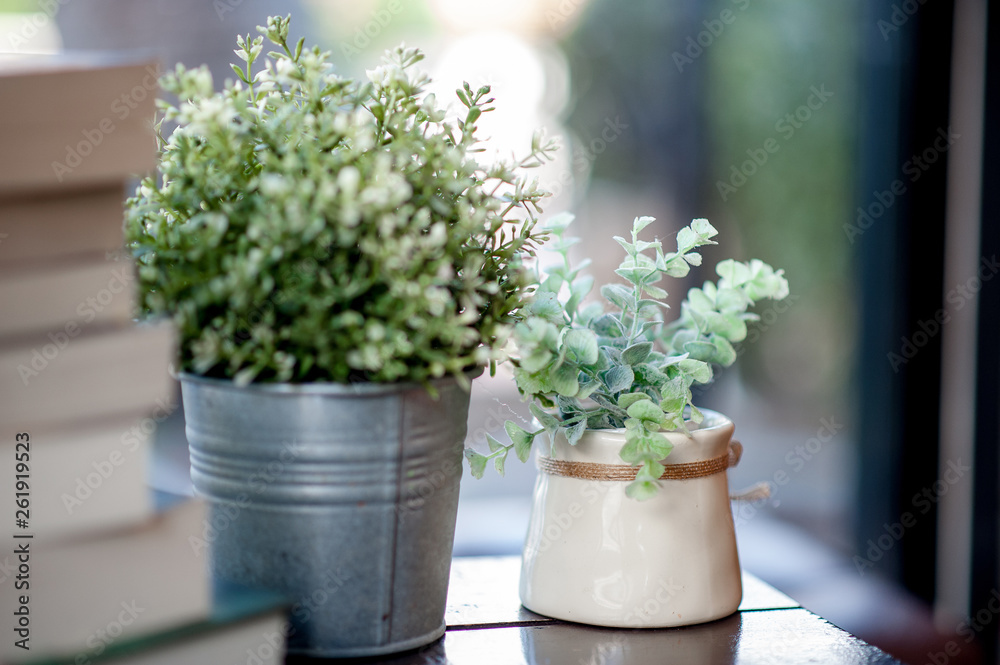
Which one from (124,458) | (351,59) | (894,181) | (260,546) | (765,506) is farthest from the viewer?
(765,506)

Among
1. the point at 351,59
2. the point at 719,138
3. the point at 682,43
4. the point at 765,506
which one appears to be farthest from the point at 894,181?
the point at 351,59

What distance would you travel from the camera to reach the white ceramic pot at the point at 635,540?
2.70 feet

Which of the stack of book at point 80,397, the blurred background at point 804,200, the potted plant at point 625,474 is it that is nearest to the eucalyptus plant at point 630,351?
the potted plant at point 625,474

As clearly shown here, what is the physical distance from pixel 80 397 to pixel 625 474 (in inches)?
18.2

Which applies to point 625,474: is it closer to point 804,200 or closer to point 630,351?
point 630,351

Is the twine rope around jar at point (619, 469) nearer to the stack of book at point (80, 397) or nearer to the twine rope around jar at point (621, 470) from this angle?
the twine rope around jar at point (621, 470)

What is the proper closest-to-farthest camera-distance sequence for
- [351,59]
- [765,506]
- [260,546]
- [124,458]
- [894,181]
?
[124,458] → [260,546] → [894,181] → [351,59] → [765,506]

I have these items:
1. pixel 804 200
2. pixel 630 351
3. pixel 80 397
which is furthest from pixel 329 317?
pixel 804 200

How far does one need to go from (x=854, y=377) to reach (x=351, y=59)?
5.67ft

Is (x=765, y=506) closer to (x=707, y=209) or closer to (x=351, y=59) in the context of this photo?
(x=707, y=209)

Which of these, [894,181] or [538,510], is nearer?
[538,510]

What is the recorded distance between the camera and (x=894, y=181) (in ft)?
7.93

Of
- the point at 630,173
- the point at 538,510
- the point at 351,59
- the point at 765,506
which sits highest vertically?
the point at 351,59

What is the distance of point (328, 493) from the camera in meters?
0.70
